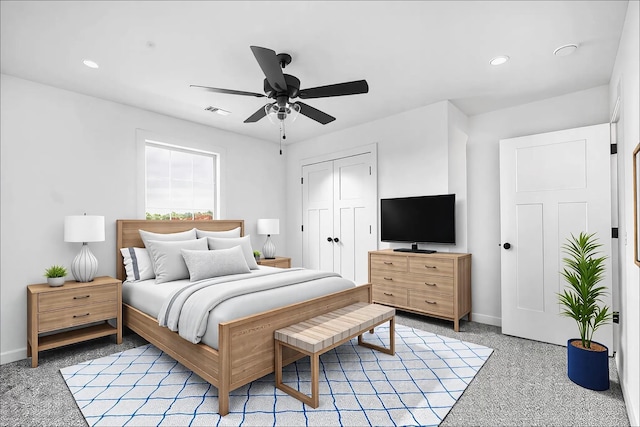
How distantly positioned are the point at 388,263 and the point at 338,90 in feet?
7.57

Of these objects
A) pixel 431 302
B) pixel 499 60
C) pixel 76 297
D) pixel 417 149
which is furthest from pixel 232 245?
pixel 499 60

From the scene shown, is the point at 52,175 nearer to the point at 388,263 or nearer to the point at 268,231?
the point at 268,231

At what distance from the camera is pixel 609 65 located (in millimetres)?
2916

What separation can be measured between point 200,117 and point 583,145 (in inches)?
169

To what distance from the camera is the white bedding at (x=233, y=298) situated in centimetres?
225

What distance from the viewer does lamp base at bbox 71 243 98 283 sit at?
3.18 metres

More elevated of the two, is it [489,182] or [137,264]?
[489,182]

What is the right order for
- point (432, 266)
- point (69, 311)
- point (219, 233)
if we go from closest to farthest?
point (69, 311), point (432, 266), point (219, 233)

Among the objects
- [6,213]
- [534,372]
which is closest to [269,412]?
[534,372]

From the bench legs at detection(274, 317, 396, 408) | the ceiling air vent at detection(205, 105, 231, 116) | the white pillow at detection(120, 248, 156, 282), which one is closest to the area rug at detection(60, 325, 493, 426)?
the bench legs at detection(274, 317, 396, 408)

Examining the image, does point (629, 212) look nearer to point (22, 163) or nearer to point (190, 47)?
point (190, 47)

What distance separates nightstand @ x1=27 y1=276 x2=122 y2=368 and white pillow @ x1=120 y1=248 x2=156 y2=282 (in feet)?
0.69

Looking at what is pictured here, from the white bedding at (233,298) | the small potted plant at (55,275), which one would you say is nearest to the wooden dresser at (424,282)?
the white bedding at (233,298)

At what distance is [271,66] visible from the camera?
2.23 m
